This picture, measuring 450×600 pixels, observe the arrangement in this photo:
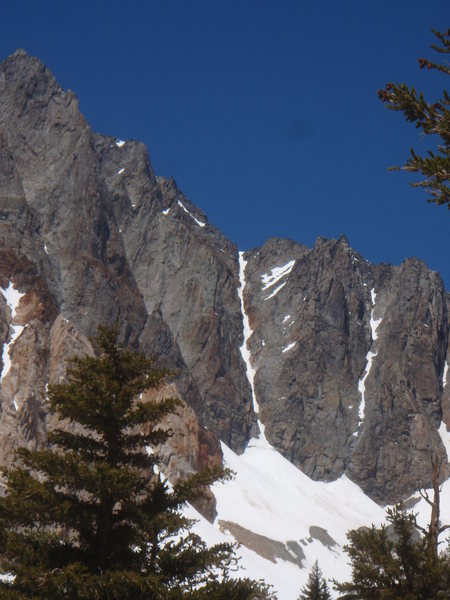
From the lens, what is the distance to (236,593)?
13.9 metres

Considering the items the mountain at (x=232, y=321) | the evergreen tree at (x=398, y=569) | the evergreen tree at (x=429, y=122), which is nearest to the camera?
the evergreen tree at (x=429, y=122)

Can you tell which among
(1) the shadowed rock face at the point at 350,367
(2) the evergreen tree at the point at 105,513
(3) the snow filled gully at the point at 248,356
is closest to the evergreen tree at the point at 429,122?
(2) the evergreen tree at the point at 105,513

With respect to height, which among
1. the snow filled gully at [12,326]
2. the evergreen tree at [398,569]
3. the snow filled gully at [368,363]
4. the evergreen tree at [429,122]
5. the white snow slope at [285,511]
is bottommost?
the evergreen tree at [398,569]

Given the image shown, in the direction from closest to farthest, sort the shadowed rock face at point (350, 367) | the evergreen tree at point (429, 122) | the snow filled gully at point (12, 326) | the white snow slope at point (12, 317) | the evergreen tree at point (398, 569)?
1. the evergreen tree at point (429, 122)
2. the evergreen tree at point (398, 569)
3. the snow filled gully at point (12, 326)
4. the white snow slope at point (12, 317)
5. the shadowed rock face at point (350, 367)

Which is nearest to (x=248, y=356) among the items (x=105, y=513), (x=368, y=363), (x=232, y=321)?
(x=232, y=321)

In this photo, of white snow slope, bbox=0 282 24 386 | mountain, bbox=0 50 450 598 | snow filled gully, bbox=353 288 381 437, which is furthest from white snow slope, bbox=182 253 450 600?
→ white snow slope, bbox=0 282 24 386

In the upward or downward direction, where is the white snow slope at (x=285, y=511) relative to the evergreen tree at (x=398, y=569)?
upward

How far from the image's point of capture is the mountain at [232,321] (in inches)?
4830

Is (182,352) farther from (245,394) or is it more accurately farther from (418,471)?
(418,471)

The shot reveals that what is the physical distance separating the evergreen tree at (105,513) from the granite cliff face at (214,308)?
3453 inches

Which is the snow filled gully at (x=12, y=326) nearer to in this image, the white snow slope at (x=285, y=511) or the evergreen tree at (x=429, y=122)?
the white snow slope at (x=285, y=511)

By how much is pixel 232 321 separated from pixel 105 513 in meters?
164

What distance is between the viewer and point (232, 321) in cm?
17850

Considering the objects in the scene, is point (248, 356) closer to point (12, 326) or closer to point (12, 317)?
point (12, 317)
